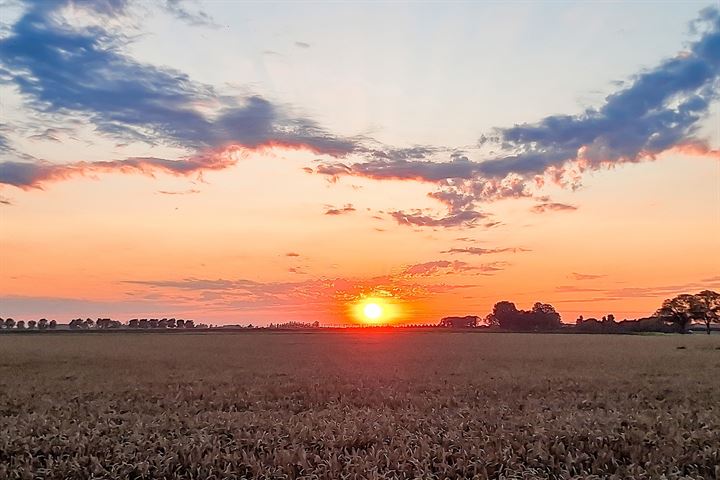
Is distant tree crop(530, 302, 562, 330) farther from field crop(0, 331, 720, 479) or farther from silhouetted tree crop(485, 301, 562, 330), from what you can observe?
field crop(0, 331, 720, 479)

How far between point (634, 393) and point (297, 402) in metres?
11.8

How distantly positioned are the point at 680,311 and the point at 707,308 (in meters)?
6.85

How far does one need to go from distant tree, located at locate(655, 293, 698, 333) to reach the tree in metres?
0.72

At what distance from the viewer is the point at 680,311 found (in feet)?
470

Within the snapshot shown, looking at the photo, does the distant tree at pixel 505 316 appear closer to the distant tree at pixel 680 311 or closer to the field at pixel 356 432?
the distant tree at pixel 680 311

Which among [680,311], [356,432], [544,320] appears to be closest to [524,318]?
[544,320]

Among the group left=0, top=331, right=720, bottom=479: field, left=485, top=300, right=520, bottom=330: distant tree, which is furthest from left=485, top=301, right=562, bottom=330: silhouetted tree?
left=0, top=331, right=720, bottom=479: field

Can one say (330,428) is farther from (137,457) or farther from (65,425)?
(65,425)

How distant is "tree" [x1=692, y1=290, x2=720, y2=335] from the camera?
469 ft

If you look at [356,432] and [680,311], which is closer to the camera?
[356,432]

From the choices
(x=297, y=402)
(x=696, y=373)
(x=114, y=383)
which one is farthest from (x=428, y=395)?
(x=696, y=373)

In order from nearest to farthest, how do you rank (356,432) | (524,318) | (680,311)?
1. (356,432)
2. (680,311)
3. (524,318)

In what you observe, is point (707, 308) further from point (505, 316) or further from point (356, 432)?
point (356, 432)

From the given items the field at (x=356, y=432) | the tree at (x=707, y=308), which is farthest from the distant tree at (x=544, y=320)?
the field at (x=356, y=432)
